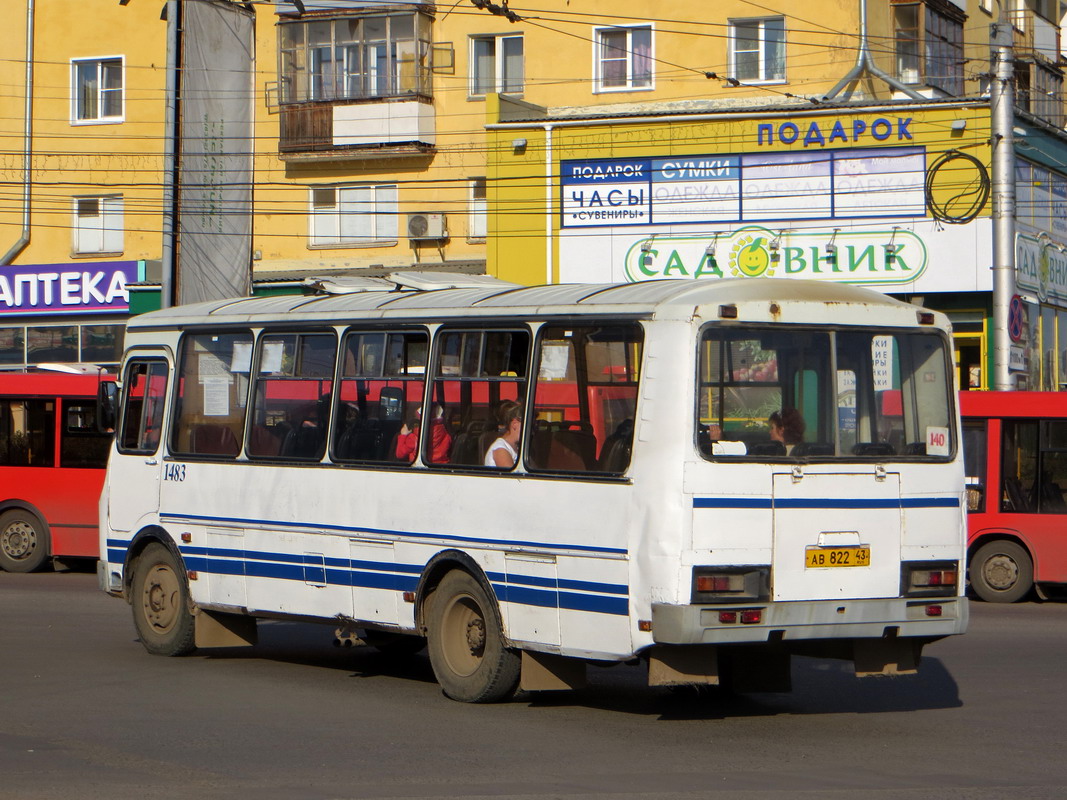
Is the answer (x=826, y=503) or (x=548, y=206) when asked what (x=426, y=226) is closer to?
(x=548, y=206)

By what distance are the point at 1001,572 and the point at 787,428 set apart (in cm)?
1069

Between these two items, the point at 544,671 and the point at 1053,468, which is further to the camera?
the point at 1053,468

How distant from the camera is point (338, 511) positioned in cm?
1166

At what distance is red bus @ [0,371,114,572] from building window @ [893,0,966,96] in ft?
67.7

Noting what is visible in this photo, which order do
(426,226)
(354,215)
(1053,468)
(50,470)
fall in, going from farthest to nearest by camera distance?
(354,215) < (426,226) < (50,470) < (1053,468)

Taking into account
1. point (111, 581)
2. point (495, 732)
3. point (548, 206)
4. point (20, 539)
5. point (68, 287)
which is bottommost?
point (495, 732)

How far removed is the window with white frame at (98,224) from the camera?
43.0 meters

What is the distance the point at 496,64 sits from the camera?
131 ft

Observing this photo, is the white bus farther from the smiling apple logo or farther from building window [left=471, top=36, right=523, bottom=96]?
building window [left=471, top=36, right=523, bottom=96]

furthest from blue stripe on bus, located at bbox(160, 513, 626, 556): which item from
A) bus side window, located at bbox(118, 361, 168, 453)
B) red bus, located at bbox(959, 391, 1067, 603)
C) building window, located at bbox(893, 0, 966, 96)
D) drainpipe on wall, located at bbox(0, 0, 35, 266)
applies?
drainpipe on wall, located at bbox(0, 0, 35, 266)

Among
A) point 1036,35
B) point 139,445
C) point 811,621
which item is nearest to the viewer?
point 811,621

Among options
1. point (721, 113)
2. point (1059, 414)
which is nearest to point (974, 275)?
point (721, 113)

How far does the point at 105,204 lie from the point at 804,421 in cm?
3596

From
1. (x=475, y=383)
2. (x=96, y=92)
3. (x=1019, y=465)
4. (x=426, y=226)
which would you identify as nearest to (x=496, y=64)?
(x=426, y=226)
